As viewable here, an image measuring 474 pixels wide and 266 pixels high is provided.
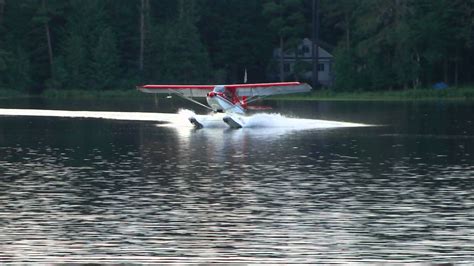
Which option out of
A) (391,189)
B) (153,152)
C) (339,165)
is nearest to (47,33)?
(153,152)

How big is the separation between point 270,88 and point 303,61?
136 ft

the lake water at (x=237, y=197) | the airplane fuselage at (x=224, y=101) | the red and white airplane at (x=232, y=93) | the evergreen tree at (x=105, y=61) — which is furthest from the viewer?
the evergreen tree at (x=105, y=61)

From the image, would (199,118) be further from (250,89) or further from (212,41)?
(212,41)

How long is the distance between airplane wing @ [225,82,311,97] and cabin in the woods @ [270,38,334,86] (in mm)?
40757

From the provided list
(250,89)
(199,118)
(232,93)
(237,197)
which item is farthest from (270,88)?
(237,197)

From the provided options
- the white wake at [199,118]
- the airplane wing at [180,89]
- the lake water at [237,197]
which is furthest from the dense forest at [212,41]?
the lake water at [237,197]

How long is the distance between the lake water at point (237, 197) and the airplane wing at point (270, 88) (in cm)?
567

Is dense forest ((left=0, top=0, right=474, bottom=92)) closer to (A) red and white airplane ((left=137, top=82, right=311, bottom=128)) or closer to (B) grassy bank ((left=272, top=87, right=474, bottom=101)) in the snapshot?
(B) grassy bank ((left=272, top=87, right=474, bottom=101))

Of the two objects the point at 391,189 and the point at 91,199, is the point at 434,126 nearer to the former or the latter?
the point at 391,189

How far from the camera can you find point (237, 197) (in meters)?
21.7

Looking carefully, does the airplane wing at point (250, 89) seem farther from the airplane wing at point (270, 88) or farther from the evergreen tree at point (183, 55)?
the evergreen tree at point (183, 55)

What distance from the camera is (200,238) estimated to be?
1694cm

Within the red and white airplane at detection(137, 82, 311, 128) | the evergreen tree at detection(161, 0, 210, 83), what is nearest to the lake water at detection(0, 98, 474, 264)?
the red and white airplane at detection(137, 82, 311, 128)

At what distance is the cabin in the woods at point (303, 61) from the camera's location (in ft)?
292
